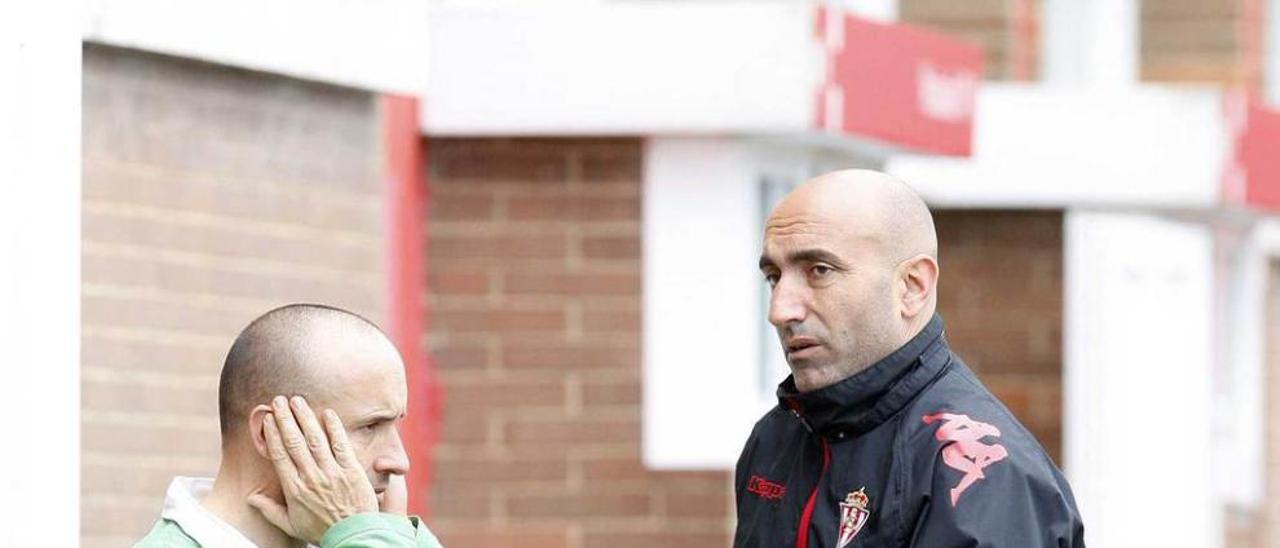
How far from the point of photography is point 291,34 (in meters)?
7.34

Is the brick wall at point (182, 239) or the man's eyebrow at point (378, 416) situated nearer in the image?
the man's eyebrow at point (378, 416)

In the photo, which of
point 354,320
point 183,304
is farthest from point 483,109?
point 354,320

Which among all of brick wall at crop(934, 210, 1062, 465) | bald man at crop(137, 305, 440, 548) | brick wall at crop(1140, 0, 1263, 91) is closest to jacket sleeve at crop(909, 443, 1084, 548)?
bald man at crop(137, 305, 440, 548)

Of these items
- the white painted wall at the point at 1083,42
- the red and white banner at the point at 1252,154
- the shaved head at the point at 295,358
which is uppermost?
the white painted wall at the point at 1083,42

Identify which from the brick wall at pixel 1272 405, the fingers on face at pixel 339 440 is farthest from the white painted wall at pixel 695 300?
the brick wall at pixel 1272 405

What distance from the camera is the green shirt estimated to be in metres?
4.24

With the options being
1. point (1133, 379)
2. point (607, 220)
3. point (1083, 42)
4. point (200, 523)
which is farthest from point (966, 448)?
point (1083, 42)

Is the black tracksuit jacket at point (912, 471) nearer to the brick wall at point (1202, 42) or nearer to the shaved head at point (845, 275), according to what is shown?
the shaved head at point (845, 275)

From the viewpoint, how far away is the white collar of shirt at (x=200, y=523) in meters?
4.26

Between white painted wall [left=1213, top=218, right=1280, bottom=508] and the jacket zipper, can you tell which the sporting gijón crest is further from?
white painted wall [left=1213, top=218, right=1280, bottom=508]

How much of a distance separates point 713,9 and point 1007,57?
127 inches

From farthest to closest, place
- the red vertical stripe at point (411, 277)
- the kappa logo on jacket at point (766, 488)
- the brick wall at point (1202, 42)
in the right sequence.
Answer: the brick wall at point (1202, 42) → the red vertical stripe at point (411, 277) → the kappa logo on jacket at point (766, 488)

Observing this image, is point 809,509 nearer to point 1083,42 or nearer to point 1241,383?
point 1083,42

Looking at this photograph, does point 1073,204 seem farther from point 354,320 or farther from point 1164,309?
point 354,320
